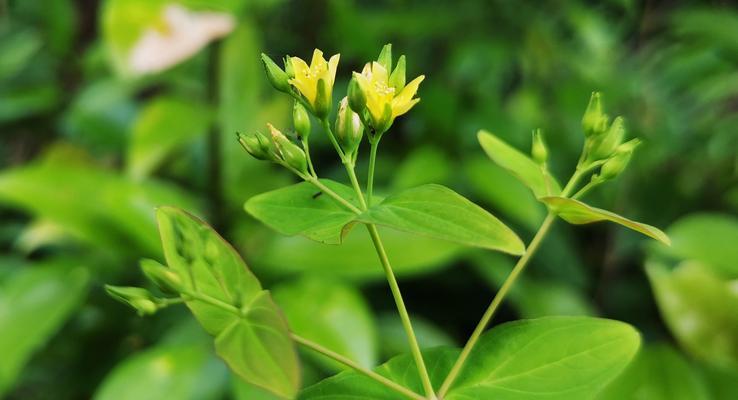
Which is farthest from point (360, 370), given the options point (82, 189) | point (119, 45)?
Answer: point (82, 189)

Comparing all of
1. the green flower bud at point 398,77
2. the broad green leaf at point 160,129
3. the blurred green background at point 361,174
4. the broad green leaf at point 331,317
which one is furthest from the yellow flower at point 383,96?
the broad green leaf at point 160,129

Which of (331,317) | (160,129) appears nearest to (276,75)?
(331,317)

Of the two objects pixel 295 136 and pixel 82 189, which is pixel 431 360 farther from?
pixel 82 189

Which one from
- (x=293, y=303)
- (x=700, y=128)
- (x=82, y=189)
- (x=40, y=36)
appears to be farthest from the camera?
(x=40, y=36)

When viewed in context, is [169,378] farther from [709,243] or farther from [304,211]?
[304,211]

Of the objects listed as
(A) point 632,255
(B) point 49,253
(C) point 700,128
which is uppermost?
(C) point 700,128

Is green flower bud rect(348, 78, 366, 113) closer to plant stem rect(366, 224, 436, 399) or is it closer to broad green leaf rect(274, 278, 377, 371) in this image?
plant stem rect(366, 224, 436, 399)
